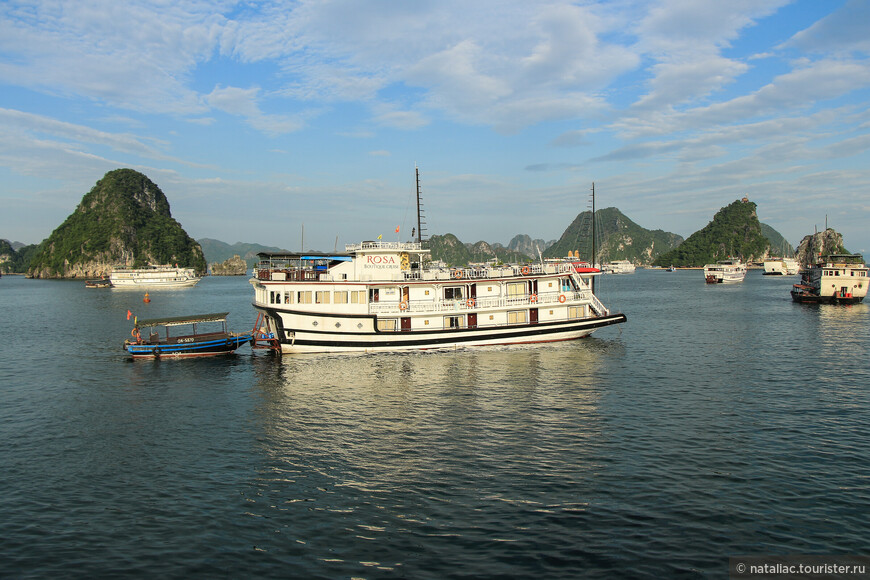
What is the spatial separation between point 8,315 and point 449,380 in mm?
82209

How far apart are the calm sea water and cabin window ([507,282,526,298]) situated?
7274mm

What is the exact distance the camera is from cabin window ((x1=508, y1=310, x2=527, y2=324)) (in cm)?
4303

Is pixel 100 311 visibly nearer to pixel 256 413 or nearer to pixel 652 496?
pixel 256 413

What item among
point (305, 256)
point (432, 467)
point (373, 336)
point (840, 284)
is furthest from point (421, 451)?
point (840, 284)

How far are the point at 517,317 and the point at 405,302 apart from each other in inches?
381

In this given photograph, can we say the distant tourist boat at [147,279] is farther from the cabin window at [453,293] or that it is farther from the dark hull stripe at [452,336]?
the cabin window at [453,293]

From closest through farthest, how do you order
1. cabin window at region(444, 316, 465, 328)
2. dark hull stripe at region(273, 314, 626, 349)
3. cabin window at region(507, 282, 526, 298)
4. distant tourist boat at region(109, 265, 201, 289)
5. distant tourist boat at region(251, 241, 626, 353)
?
distant tourist boat at region(251, 241, 626, 353) → dark hull stripe at region(273, 314, 626, 349) → cabin window at region(444, 316, 465, 328) → cabin window at region(507, 282, 526, 298) → distant tourist boat at region(109, 265, 201, 289)

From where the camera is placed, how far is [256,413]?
26484 millimetres

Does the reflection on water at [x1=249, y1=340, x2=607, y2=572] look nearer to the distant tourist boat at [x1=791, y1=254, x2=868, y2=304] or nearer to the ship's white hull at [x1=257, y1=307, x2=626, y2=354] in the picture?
the ship's white hull at [x1=257, y1=307, x2=626, y2=354]

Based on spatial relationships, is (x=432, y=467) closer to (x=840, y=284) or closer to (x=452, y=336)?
(x=452, y=336)

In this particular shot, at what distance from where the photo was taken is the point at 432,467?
19016 millimetres

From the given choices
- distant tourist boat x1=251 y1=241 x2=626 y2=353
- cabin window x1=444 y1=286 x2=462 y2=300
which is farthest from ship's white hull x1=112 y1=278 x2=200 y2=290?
cabin window x1=444 y1=286 x2=462 y2=300

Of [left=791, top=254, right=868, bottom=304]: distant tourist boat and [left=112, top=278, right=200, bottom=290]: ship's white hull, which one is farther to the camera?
[left=112, top=278, right=200, bottom=290]: ship's white hull

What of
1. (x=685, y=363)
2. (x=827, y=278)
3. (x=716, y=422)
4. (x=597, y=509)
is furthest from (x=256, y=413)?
(x=827, y=278)
